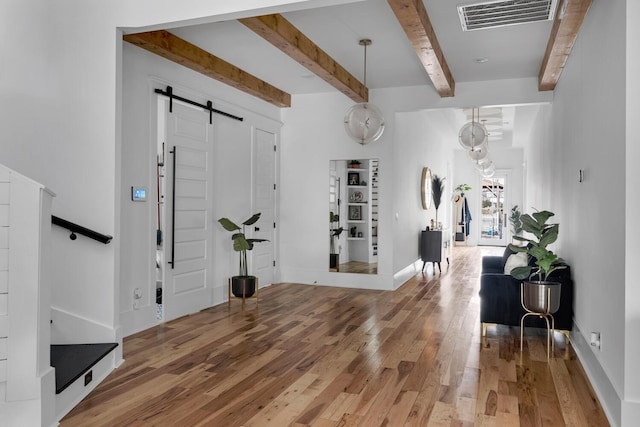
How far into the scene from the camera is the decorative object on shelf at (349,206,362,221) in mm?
7469

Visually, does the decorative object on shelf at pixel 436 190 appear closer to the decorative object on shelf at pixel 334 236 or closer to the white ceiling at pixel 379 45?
the decorative object on shelf at pixel 334 236

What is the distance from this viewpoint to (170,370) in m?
3.69

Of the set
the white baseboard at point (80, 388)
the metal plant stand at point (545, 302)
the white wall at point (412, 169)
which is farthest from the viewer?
the white wall at point (412, 169)

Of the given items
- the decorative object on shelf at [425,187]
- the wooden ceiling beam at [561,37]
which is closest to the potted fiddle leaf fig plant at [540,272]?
the wooden ceiling beam at [561,37]

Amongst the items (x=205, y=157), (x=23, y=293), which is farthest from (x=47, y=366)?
(x=205, y=157)

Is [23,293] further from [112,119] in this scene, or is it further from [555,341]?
[555,341]

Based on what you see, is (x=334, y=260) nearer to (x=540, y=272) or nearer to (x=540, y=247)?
(x=540, y=272)

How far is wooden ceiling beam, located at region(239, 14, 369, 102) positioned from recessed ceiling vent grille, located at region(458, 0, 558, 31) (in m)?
1.53

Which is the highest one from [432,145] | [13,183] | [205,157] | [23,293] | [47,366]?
[432,145]

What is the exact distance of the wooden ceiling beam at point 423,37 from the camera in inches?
146

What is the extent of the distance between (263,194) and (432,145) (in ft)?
15.9

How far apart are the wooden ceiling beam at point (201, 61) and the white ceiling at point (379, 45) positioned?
0.09 m

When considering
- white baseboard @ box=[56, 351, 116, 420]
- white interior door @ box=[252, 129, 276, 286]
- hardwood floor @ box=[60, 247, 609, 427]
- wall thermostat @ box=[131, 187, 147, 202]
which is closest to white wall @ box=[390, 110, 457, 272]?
white interior door @ box=[252, 129, 276, 286]

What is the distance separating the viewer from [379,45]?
5.23 metres
